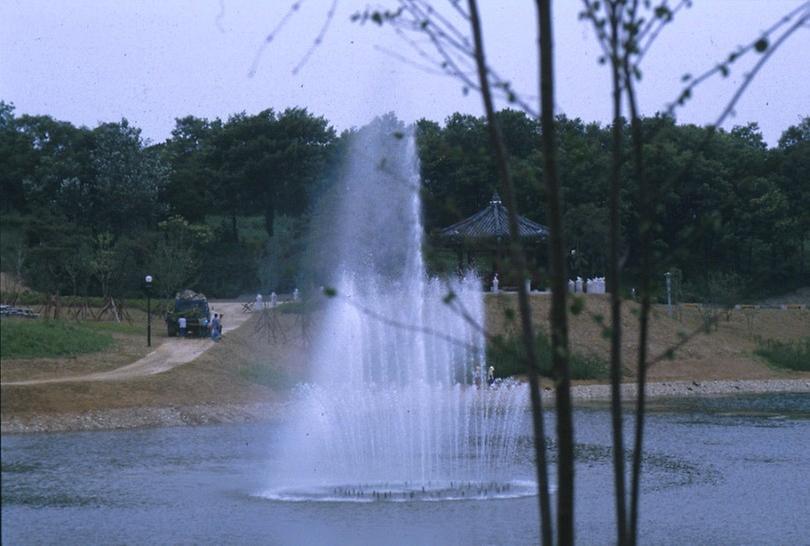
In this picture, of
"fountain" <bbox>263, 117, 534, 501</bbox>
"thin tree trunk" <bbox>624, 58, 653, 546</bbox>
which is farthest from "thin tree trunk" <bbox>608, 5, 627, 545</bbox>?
"fountain" <bbox>263, 117, 534, 501</bbox>

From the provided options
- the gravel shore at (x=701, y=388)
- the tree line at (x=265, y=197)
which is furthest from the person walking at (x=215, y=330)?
the gravel shore at (x=701, y=388)

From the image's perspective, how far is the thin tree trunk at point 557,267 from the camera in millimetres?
4418

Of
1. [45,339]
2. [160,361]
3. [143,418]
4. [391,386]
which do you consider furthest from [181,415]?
[391,386]

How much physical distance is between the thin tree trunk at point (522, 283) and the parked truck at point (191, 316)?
3918cm

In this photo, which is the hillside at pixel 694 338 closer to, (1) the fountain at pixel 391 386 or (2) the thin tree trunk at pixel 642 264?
(1) the fountain at pixel 391 386

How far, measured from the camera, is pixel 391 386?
3506 centimetres

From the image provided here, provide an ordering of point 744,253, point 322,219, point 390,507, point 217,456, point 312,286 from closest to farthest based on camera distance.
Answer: point 390,507
point 217,456
point 312,286
point 322,219
point 744,253

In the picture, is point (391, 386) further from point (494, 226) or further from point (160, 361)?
point (494, 226)

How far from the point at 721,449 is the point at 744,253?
35451 mm

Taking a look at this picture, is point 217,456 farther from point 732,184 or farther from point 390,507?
point 732,184

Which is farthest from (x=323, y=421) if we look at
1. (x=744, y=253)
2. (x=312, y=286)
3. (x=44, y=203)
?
(x=744, y=253)

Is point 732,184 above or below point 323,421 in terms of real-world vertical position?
above

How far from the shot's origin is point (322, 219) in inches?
2078

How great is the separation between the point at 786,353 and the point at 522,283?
158 ft
